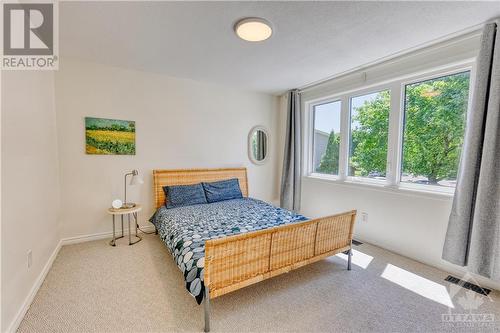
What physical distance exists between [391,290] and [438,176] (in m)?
1.47

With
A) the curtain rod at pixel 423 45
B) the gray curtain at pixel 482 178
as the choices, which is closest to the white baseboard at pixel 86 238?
the curtain rod at pixel 423 45

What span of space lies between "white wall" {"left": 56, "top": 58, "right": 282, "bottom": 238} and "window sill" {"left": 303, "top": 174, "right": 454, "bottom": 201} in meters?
1.54

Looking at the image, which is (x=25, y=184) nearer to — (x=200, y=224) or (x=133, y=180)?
(x=133, y=180)

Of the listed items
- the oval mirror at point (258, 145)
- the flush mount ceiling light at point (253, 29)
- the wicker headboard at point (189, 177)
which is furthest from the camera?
the oval mirror at point (258, 145)

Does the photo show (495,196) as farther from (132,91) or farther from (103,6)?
(132,91)

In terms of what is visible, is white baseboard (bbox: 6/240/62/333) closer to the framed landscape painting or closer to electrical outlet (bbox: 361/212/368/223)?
the framed landscape painting

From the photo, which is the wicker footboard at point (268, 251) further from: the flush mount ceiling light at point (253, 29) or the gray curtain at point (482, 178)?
the flush mount ceiling light at point (253, 29)

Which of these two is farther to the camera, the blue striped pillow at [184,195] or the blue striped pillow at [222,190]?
the blue striped pillow at [222,190]

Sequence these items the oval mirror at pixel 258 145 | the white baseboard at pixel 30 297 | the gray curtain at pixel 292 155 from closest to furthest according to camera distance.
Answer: the white baseboard at pixel 30 297
the gray curtain at pixel 292 155
the oval mirror at pixel 258 145

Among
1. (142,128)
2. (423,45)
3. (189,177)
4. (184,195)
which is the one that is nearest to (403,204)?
(423,45)

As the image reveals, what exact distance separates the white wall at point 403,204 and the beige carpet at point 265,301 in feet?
0.92

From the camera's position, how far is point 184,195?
344 centimetres

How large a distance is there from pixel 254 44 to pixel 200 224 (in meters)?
2.09

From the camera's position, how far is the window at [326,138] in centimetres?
387
